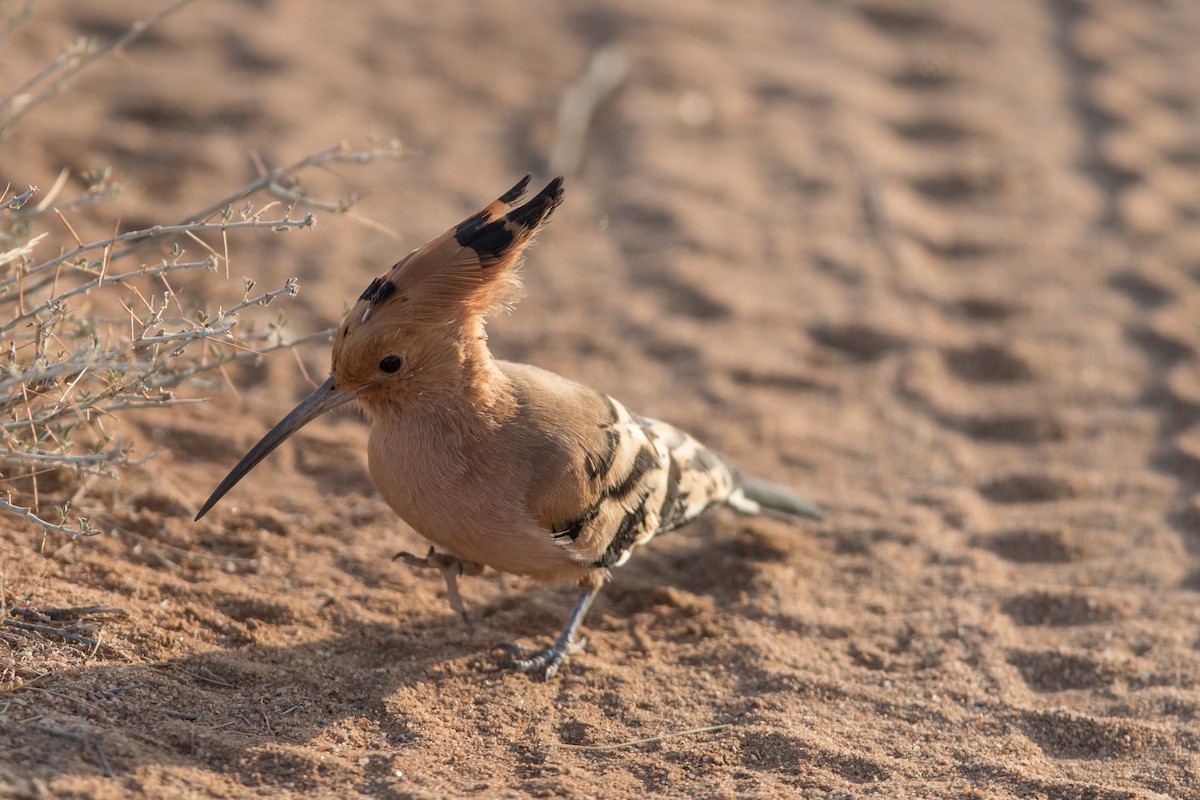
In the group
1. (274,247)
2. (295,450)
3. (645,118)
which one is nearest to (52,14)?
(274,247)

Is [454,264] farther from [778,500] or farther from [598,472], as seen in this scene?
[778,500]

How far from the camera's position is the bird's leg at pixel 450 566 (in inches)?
150

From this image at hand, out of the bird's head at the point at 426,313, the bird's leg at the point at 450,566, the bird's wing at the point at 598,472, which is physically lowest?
the bird's leg at the point at 450,566

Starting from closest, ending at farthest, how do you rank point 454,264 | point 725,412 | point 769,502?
point 454,264
point 769,502
point 725,412

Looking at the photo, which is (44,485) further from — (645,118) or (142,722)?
(645,118)

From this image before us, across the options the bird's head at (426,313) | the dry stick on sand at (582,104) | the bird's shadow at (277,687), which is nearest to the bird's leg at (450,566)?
the bird's shadow at (277,687)

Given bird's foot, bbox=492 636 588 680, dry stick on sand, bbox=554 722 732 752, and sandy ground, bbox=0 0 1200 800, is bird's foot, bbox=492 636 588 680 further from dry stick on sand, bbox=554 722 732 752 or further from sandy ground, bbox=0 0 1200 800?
dry stick on sand, bbox=554 722 732 752

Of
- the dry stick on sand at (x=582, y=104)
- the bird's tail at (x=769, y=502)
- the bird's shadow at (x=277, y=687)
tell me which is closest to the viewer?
the bird's shadow at (x=277, y=687)

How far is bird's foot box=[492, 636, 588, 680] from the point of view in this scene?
379cm

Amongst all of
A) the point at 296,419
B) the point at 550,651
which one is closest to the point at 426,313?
the point at 296,419

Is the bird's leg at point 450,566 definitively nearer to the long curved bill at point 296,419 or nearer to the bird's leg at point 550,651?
the bird's leg at point 550,651

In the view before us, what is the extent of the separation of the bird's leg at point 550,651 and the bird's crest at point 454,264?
1.07 meters

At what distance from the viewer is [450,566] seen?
384 cm

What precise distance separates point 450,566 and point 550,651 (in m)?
0.41
